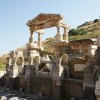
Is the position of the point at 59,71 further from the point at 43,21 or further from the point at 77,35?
the point at 77,35

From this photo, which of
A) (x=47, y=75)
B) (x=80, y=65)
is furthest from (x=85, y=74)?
(x=47, y=75)

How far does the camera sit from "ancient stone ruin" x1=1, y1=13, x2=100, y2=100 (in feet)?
33.6

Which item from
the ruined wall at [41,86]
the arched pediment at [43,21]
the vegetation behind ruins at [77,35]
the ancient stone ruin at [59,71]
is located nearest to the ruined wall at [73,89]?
the ancient stone ruin at [59,71]

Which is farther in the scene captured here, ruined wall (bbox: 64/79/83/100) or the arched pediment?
the arched pediment

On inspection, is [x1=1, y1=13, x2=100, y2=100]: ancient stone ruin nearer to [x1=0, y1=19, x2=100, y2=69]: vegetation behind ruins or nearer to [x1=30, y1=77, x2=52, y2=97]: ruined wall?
[x1=30, y1=77, x2=52, y2=97]: ruined wall

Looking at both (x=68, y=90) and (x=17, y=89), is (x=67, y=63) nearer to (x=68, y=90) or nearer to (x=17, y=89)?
(x=68, y=90)

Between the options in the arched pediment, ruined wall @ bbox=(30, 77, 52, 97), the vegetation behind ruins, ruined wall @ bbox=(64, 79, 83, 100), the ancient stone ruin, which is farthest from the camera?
the vegetation behind ruins

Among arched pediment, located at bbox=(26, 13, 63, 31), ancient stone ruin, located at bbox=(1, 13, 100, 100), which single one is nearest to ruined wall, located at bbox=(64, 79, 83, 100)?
ancient stone ruin, located at bbox=(1, 13, 100, 100)

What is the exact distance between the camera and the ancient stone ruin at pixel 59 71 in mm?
10250

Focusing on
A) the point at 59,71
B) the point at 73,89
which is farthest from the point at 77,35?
the point at 73,89

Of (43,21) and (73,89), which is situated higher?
(43,21)

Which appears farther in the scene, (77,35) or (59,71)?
(77,35)

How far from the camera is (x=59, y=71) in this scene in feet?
41.2

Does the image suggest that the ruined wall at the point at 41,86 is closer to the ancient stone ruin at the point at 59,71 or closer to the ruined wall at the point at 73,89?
the ancient stone ruin at the point at 59,71
